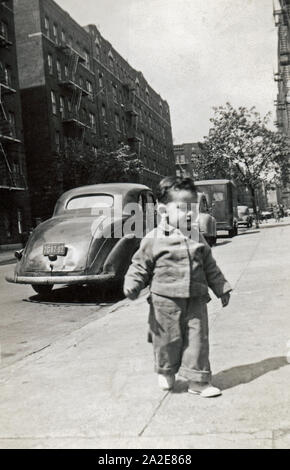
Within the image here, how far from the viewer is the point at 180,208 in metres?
3.17

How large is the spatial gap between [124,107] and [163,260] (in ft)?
168

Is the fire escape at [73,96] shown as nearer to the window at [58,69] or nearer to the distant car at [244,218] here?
the window at [58,69]

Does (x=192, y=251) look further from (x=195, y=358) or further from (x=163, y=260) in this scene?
(x=195, y=358)

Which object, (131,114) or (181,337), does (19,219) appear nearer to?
(131,114)

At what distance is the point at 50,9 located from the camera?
36.4 meters

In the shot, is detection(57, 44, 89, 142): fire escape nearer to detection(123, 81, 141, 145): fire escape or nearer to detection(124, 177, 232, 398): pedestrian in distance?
detection(123, 81, 141, 145): fire escape

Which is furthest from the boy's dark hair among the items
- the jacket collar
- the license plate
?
the license plate

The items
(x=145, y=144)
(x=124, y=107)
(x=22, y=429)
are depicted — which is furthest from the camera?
(x=145, y=144)

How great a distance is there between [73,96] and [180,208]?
121 feet

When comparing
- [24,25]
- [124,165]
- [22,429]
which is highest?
[24,25]

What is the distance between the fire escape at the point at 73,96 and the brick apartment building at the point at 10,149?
5.08 metres

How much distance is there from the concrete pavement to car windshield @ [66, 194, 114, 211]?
12.3ft

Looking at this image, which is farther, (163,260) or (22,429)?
(163,260)
